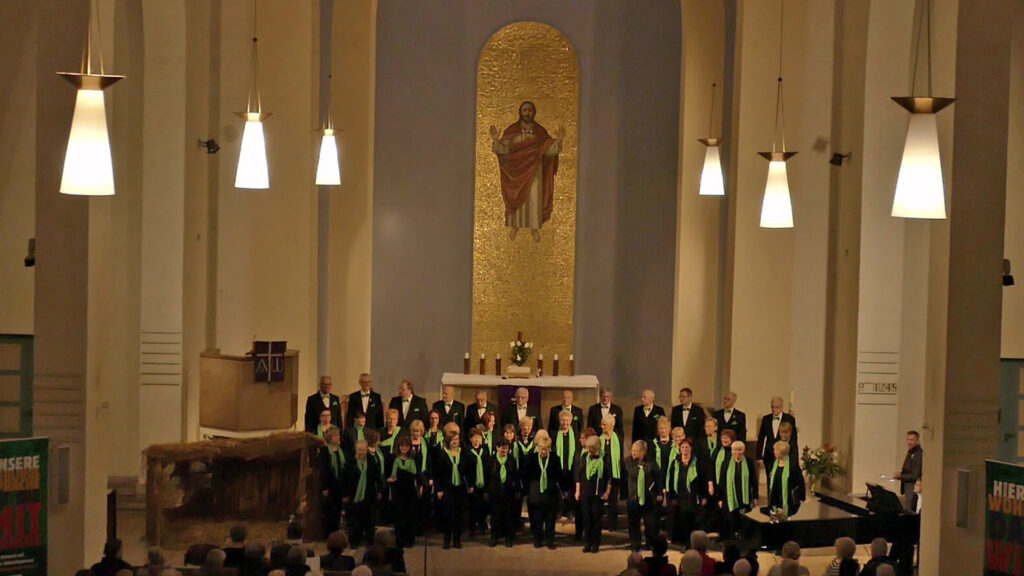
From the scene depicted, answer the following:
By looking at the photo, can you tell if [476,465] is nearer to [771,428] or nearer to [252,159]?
[771,428]

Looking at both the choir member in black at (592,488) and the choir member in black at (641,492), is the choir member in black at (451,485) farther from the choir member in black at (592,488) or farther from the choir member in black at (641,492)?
the choir member in black at (641,492)

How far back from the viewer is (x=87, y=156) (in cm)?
686

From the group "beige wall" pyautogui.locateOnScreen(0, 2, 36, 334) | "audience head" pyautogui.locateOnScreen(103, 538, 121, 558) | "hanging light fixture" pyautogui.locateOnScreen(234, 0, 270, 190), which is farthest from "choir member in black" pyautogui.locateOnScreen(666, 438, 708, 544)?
"beige wall" pyautogui.locateOnScreen(0, 2, 36, 334)

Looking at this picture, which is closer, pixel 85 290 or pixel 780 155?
pixel 85 290

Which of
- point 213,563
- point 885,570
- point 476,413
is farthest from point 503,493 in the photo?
point 885,570

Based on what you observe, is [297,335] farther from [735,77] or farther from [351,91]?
[735,77]

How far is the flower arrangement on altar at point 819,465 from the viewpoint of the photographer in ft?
43.8

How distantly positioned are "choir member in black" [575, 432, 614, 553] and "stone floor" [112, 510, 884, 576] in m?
0.20

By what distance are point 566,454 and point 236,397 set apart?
11.0 ft

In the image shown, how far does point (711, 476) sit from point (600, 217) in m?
6.05

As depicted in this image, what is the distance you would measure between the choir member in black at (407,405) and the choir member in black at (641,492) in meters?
2.92

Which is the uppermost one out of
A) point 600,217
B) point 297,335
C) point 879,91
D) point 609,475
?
point 879,91

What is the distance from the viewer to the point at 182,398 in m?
13.9

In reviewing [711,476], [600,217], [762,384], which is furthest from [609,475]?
[600,217]
